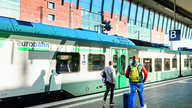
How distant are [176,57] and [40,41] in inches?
525

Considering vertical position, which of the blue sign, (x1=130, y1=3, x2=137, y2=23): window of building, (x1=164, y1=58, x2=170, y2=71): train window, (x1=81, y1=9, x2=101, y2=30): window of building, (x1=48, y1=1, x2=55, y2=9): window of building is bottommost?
(x1=164, y1=58, x2=170, y2=71): train window

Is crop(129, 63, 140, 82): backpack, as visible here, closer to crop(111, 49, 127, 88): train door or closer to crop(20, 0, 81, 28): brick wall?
crop(111, 49, 127, 88): train door

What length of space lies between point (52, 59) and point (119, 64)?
421cm

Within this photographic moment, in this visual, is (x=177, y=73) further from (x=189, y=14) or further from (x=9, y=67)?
(x=9, y=67)

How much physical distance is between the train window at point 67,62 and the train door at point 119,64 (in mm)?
2492

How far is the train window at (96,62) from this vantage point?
26.3 ft

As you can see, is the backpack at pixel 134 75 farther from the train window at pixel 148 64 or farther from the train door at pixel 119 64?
the train window at pixel 148 64

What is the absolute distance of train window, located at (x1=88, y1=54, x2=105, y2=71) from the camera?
26.3 ft

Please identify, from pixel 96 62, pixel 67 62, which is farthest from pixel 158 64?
pixel 67 62

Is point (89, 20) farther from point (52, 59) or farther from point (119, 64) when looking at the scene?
point (52, 59)

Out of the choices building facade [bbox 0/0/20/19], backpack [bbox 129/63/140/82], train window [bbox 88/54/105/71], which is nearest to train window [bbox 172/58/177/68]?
train window [bbox 88/54/105/71]

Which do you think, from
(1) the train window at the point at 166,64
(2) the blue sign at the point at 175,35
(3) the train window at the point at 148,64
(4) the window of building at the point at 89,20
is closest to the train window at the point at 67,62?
(3) the train window at the point at 148,64

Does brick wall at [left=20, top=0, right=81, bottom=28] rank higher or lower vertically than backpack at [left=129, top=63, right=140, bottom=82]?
higher

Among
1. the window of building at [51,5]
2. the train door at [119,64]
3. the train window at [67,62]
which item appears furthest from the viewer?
the window of building at [51,5]
